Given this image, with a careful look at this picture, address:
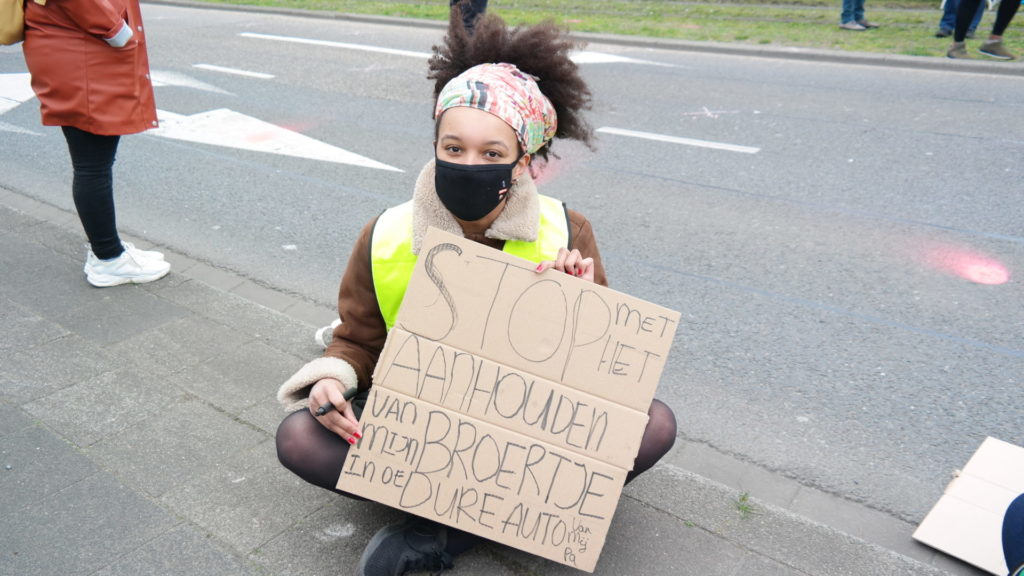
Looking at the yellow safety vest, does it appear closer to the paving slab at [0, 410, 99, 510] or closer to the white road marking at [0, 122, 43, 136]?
the paving slab at [0, 410, 99, 510]

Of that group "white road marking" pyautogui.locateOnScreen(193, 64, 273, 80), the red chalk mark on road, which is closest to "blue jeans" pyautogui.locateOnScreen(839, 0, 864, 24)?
"white road marking" pyautogui.locateOnScreen(193, 64, 273, 80)

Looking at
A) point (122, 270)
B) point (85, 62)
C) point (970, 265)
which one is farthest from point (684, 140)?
point (85, 62)

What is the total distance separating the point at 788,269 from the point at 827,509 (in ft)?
6.39

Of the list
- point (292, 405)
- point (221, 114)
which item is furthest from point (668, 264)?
point (221, 114)

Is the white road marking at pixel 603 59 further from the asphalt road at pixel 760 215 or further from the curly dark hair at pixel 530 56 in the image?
the curly dark hair at pixel 530 56

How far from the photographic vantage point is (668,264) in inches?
181

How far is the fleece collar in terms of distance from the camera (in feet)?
7.77

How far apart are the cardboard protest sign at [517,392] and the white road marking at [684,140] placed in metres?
4.70

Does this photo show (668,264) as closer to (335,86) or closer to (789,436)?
(789,436)

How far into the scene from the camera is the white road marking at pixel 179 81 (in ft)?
29.5

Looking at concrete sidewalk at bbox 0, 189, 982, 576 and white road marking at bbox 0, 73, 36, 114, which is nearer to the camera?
concrete sidewalk at bbox 0, 189, 982, 576

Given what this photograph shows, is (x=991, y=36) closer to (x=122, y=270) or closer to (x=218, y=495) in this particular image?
(x=122, y=270)

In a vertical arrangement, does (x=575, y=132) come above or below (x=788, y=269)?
above

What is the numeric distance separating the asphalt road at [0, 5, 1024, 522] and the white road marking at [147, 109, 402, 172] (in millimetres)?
49
